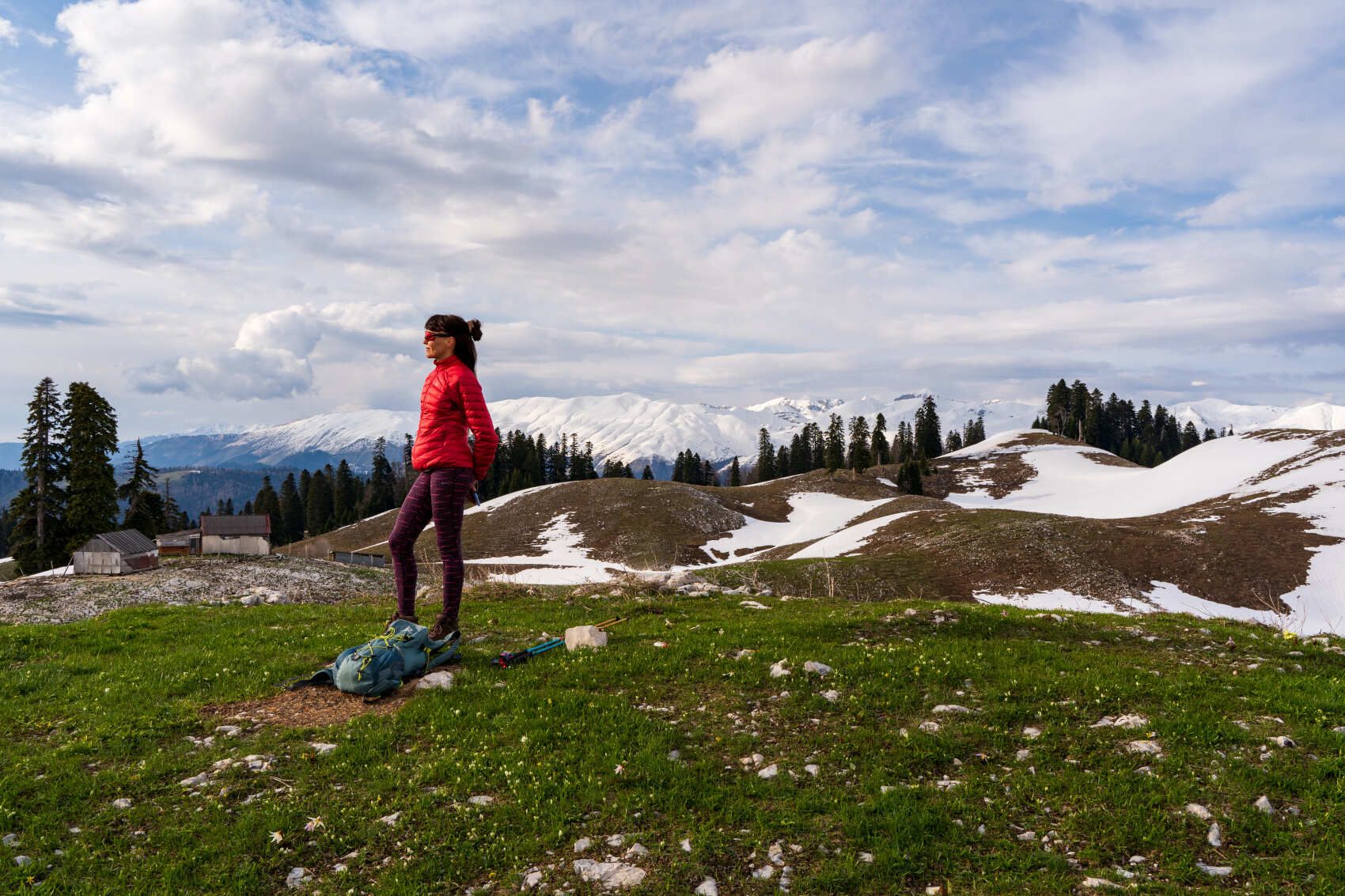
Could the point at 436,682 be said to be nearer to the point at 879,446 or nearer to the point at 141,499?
the point at 141,499

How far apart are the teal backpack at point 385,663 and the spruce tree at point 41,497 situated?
62674mm

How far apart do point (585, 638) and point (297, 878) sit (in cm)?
624

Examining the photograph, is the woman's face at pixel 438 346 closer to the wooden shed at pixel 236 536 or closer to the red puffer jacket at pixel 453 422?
the red puffer jacket at pixel 453 422

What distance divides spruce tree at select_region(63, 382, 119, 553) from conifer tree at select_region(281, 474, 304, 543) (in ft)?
242

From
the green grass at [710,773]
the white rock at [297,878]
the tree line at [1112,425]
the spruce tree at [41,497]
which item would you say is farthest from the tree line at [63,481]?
the tree line at [1112,425]

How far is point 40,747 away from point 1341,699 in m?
16.3

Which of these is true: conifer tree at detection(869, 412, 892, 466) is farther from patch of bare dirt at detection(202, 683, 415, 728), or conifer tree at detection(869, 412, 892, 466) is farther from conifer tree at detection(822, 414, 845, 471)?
patch of bare dirt at detection(202, 683, 415, 728)

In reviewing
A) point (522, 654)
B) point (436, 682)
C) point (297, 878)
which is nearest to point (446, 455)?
point (436, 682)

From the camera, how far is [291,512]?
13000 cm

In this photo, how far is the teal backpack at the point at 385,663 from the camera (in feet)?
31.3

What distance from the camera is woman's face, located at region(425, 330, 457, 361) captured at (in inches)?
426

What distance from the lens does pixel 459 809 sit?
6.75 metres

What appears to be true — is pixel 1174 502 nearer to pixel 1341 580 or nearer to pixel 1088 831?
pixel 1341 580

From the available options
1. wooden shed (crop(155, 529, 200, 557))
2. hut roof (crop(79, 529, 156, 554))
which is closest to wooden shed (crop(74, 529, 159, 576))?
hut roof (crop(79, 529, 156, 554))
